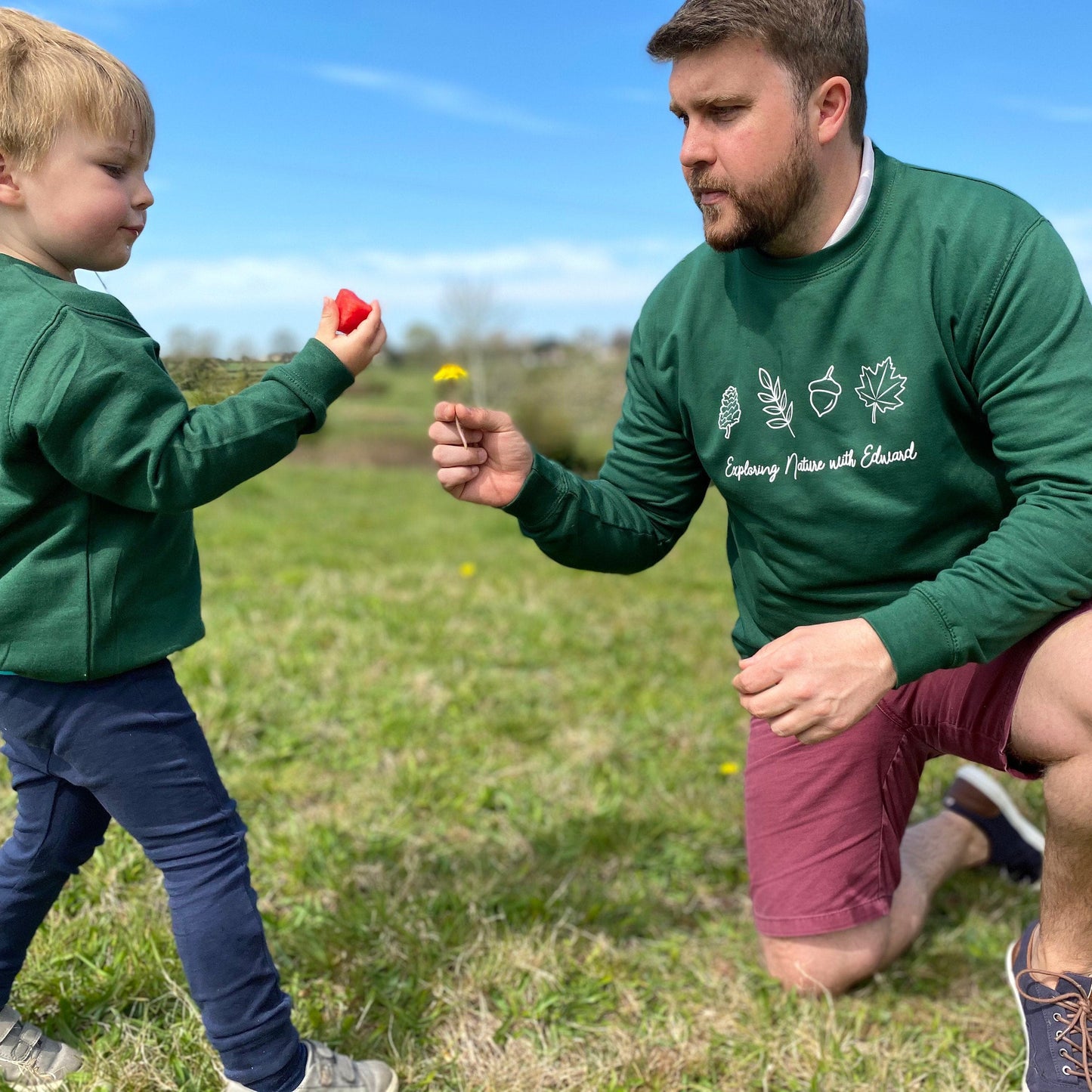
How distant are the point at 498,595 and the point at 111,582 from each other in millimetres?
3898

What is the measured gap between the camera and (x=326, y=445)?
19.7 meters

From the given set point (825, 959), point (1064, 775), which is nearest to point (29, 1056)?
point (825, 959)

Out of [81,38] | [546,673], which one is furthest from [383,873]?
[81,38]

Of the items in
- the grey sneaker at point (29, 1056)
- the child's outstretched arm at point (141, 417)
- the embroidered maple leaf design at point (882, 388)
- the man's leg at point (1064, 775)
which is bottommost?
the grey sneaker at point (29, 1056)

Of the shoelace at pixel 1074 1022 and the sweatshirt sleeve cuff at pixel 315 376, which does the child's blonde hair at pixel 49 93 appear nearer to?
the sweatshirt sleeve cuff at pixel 315 376

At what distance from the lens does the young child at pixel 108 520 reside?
1.77 meters

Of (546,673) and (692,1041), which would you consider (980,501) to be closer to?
(692,1041)

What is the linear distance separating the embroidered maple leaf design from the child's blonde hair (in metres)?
1.44

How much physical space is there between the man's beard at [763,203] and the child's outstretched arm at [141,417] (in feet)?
2.86

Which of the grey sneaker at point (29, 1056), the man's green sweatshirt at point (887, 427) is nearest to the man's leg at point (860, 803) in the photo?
the man's green sweatshirt at point (887, 427)

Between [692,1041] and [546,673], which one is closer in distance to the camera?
[692,1041]

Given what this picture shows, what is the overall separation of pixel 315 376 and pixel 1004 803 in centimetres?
230

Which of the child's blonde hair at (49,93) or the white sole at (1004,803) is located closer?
the child's blonde hair at (49,93)

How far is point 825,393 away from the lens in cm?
233
